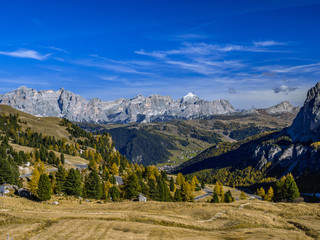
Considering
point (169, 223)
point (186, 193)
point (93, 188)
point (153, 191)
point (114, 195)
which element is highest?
point (169, 223)

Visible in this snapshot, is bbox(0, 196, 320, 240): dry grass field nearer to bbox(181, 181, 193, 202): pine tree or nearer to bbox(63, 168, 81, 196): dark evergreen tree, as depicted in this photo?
bbox(63, 168, 81, 196): dark evergreen tree

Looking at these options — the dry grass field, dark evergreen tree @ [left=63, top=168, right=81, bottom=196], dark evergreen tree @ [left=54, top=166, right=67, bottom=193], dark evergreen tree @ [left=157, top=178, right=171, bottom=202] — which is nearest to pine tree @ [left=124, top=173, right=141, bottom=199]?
dark evergreen tree @ [left=157, top=178, right=171, bottom=202]

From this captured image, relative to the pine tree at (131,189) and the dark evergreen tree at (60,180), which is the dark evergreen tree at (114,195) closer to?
the pine tree at (131,189)

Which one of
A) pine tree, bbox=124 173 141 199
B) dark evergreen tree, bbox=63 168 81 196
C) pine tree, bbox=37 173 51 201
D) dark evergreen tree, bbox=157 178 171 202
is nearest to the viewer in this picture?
pine tree, bbox=37 173 51 201

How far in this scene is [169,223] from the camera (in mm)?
51344

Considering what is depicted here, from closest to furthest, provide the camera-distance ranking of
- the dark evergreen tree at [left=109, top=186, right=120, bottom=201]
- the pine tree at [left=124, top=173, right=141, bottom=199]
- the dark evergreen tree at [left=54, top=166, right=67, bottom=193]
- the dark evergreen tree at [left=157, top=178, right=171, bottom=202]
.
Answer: the dark evergreen tree at [left=54, top=166, right=67, bottom=193], the dark evergreen tree at [left=109, top=186, right=120, bottom=201], the pine tree at [left=124, top=173, right=141, bottom=199], the dark evergreen tree at [left=157, top=178, right=171, bottom=202]

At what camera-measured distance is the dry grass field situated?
1569 inches

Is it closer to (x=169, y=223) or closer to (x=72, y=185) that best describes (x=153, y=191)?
(x=72, y=185)

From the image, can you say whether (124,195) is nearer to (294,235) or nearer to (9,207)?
(9,207)

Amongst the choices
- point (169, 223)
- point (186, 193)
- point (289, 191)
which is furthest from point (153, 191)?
point (169, 223)

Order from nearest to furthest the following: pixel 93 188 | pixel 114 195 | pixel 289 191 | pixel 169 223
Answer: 1. pixel 169 223
2. pixel 93 188
3. pixel 114 195
4. pixel 289 191

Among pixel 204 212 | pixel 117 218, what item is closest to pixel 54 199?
pixel 117 218

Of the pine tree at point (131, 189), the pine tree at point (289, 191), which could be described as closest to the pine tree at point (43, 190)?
the pine tree at point (131, 189)

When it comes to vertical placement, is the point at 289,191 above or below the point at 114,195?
below
